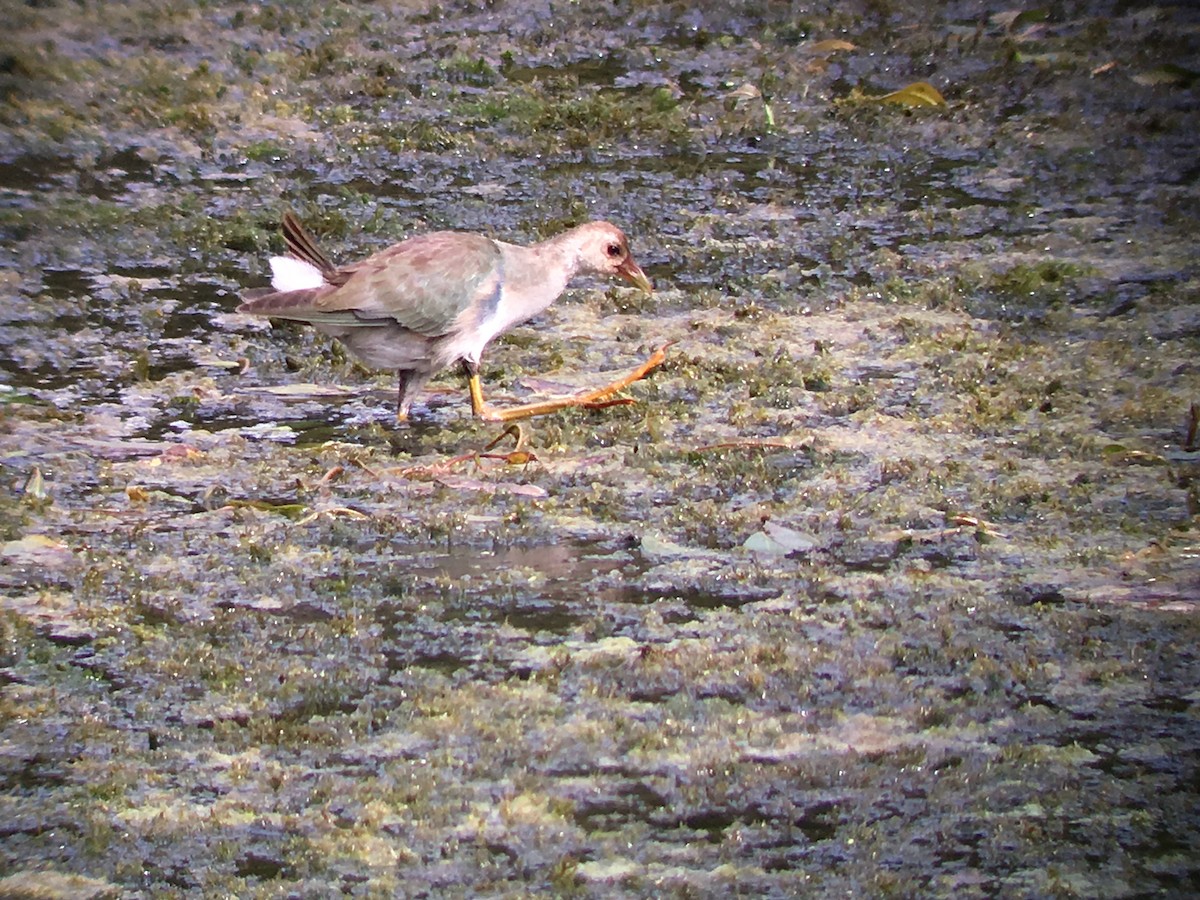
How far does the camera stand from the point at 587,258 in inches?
256

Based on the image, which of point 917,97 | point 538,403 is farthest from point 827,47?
point 538,403

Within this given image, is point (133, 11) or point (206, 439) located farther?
point (133, 11)

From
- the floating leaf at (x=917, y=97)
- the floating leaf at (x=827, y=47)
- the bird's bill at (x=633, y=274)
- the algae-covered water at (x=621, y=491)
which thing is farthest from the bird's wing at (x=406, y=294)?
the floating leaf at (x=827, y=47)

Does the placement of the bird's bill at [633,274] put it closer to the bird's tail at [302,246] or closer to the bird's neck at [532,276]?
the bird's neck at [532,276]

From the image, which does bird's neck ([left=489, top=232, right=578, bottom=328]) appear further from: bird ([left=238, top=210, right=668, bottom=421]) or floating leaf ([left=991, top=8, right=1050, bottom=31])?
floating leaf ([left=991, top=8, right=1050, bottom=31])

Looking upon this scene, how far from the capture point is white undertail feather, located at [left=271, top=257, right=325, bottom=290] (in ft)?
19.6

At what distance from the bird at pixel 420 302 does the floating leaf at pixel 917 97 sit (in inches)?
144

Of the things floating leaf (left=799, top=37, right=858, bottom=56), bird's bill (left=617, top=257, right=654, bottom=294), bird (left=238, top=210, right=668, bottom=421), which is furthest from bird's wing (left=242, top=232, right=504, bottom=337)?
floating leaf (left=799, top=37, right=858, bottom=56)

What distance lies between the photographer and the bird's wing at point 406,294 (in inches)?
229

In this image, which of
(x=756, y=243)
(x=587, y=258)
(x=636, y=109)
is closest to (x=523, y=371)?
(x=587, y=258)

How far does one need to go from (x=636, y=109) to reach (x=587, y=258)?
2871 millimetres

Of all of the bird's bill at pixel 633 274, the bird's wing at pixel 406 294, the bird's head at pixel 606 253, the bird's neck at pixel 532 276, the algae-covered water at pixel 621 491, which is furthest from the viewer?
the bird's bill at pixel 633 274

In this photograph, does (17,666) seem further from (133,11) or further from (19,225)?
(133,11)

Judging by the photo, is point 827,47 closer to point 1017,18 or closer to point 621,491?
point 1017,18
